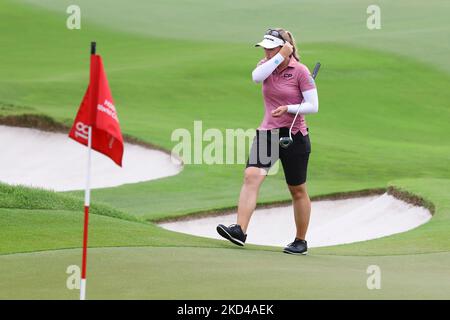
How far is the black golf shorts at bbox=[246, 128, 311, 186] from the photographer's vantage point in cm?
1231

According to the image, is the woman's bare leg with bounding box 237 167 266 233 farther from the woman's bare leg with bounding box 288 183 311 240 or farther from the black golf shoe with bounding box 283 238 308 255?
the black golf shoe with bounding box 283 238 308 255

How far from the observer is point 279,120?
12.4m

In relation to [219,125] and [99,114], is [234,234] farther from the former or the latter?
[219,125]

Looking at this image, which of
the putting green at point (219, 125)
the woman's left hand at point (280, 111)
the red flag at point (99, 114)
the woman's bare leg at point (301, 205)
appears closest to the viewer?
the red flag at point (99, 114)

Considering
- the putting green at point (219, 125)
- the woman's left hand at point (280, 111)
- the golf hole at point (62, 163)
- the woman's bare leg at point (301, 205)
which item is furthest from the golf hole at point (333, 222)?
the woman's left hand at point (280, 111)

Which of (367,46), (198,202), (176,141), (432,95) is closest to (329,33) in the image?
(367,46)

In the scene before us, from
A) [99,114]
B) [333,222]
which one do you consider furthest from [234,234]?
[333,222]

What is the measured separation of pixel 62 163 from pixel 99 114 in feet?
67.9

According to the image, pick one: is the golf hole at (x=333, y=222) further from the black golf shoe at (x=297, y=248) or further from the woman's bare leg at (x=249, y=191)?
the woman's bare leg at (x=249, y=191)

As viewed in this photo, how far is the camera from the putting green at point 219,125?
10.5 metres

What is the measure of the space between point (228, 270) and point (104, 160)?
18902mm

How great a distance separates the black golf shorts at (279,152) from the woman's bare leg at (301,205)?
0.72 ft
